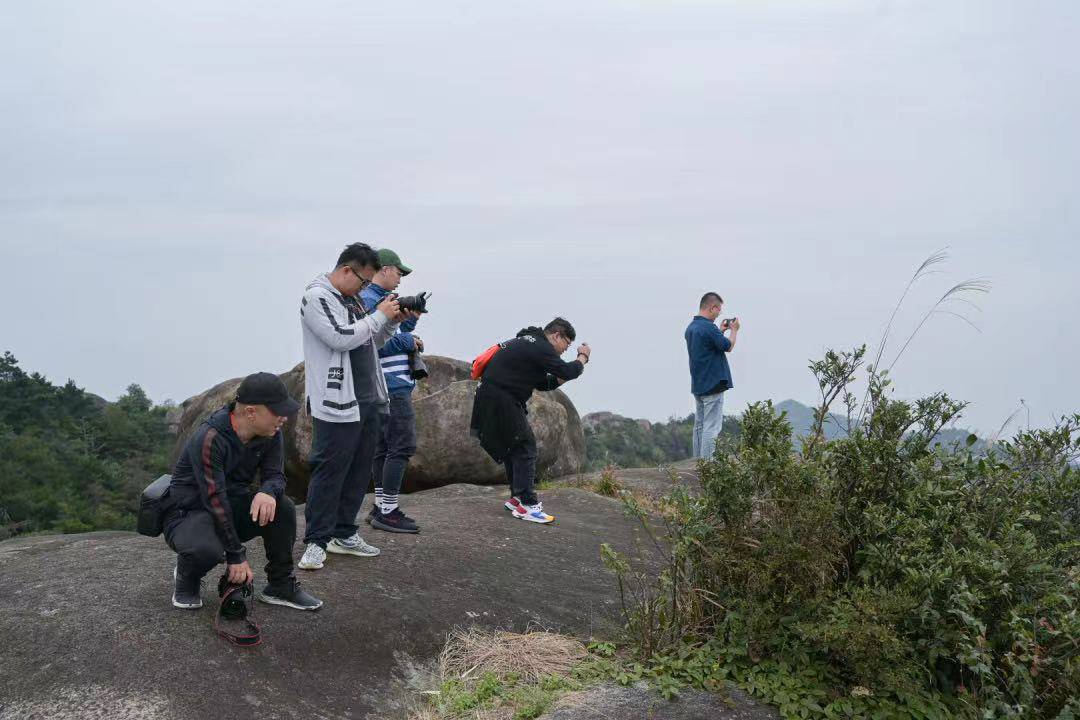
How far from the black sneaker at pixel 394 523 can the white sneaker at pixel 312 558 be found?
119 centimetres

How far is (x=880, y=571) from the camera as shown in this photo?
4.35m

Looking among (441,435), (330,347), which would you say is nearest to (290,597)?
(330,347)

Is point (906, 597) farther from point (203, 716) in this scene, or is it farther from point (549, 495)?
point (549, 495)

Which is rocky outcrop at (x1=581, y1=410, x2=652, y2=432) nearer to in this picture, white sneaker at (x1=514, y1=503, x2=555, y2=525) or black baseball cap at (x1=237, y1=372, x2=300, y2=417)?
white sneaker at (x1=514, y1=503, x2=555, y2=525)

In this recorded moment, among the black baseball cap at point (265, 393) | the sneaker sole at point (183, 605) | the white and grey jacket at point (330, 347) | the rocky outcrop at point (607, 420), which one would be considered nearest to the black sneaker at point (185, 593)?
the sneaker sole at point (183, 605)

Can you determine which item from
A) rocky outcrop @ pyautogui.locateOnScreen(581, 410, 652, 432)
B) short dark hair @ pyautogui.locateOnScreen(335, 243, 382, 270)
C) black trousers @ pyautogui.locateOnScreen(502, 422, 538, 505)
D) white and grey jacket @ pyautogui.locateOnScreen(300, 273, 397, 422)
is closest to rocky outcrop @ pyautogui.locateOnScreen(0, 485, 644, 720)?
black trousers @ pyautogui.locateOnScreen(502, 422, 538, 505)

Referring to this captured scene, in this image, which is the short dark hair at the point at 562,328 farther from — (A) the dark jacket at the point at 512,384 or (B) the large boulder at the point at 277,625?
(B) the large boulder at the point at 277,625

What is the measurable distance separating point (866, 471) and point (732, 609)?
103cm

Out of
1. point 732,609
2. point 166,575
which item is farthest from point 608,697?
point 166,575

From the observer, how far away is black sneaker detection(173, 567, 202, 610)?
4.78 m

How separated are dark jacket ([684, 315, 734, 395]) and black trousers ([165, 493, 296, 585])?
20.7 ft

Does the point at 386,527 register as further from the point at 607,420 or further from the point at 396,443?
the point at 607,420

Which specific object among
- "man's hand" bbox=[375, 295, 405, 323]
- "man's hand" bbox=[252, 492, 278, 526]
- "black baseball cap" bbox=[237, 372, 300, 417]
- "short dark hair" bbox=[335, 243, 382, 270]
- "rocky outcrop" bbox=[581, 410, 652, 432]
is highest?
"short dark hair" bbox=[335, 243, 382, 270]

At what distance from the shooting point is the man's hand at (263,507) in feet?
15.1
